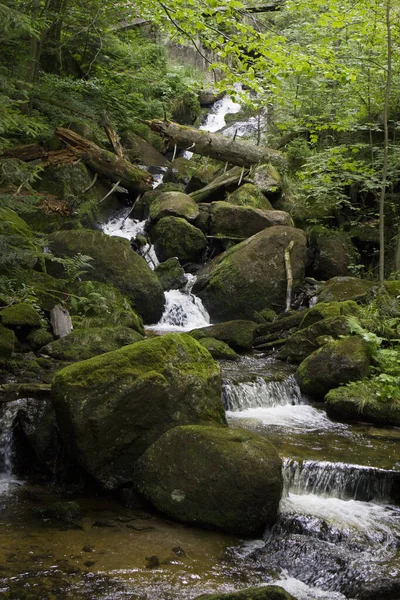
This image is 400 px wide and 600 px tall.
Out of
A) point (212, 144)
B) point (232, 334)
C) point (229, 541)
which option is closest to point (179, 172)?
point (212, 144)

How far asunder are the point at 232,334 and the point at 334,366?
286 centimetres

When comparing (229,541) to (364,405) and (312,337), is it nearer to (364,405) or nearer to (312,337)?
(364,405)

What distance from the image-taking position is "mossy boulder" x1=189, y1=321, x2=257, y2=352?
11.5m

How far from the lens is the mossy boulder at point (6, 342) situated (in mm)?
8234

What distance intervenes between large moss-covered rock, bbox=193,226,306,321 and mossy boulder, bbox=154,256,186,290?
1.75 ft

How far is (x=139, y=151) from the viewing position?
64.7ft

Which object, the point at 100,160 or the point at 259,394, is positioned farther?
the point at 100,160

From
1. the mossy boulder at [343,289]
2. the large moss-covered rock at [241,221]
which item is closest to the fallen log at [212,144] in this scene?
the large moss-covered rock at [241,221]

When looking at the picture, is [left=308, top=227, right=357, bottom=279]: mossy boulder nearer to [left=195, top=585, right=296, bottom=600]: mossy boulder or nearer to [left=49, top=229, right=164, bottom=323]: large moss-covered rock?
[left=49, top=229, right=164, bottom=323]: large moss-covered rock

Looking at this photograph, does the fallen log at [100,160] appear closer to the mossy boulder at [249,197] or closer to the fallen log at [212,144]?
the fallen log at [212,144]

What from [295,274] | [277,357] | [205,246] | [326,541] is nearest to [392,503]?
[326,541]

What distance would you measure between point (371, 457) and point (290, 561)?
2283mm

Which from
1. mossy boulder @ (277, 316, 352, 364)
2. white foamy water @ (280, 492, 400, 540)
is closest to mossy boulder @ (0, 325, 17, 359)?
white foamy water @ (280, 492, 400, 540)

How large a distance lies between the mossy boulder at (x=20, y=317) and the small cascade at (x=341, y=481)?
5100mm
